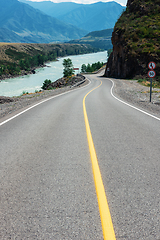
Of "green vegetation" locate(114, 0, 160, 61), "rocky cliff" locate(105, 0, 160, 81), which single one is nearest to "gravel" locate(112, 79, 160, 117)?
"rocky cliff" locate(105, 0, 160, 81)

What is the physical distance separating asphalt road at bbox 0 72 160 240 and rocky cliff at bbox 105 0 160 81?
1173 inches

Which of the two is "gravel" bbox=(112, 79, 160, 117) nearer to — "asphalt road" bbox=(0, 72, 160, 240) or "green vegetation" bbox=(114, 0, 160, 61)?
"asphalt road" bbox=(0, 72, 160, 240)

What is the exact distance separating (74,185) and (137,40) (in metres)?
43.6

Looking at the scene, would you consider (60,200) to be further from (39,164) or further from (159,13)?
(159,13)

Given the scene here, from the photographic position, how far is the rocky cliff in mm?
36594

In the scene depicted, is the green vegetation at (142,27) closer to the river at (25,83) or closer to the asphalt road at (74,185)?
the river at (25,83)

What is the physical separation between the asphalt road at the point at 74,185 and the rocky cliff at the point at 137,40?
29.8 m

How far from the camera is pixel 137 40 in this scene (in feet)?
133

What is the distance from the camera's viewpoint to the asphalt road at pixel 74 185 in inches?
86.7

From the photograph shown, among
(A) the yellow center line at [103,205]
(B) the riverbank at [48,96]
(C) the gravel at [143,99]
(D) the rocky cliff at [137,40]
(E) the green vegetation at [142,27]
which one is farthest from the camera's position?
(E) the green vegetation at [142,27]

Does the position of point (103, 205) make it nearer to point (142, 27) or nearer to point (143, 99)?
point (143, 99)

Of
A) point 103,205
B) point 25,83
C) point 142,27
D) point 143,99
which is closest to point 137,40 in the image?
point 142,27

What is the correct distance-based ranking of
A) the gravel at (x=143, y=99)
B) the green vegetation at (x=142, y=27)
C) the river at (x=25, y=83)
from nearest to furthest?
the gravel at (x=143, y=99)
the green vegetation at (x=142, y=27)
the river at (x=25, y=83)

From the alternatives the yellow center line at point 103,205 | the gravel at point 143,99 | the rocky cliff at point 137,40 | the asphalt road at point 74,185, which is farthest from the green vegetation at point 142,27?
the yellow center line at point 103,205
